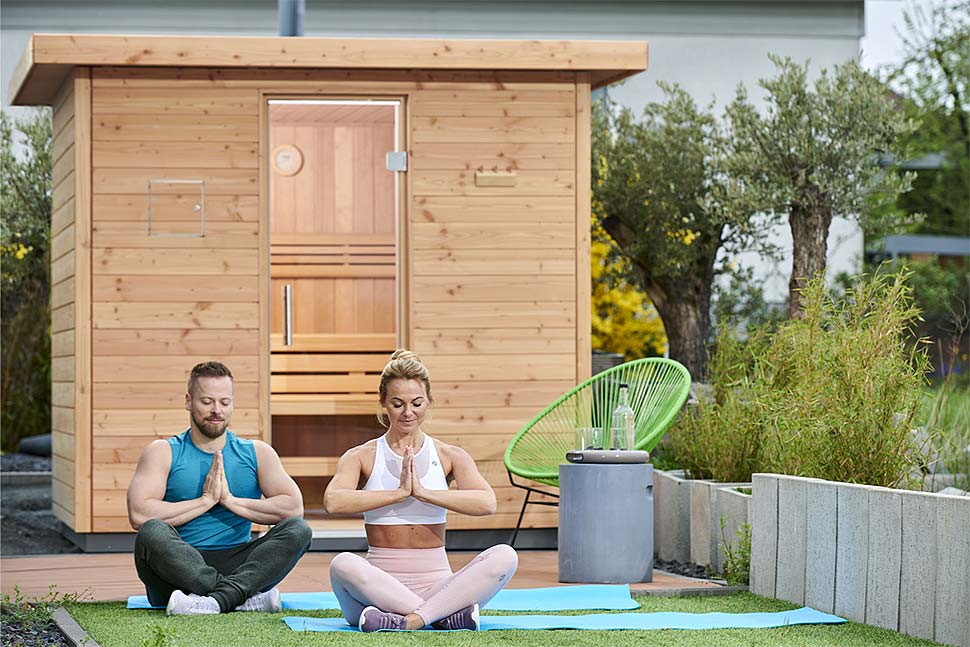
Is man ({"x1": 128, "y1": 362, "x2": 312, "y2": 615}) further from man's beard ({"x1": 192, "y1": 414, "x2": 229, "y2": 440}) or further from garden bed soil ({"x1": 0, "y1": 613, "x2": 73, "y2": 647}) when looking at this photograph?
garden bed soil ({"x1": 0, "y1": 613, "x2": 73, "y2": 647})

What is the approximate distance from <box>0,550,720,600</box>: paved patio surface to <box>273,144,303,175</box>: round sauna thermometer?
2701 millimetres

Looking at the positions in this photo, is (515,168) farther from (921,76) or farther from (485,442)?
(921,76)

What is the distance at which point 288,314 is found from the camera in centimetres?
916

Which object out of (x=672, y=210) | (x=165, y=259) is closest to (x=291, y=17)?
(x=165, y=259)

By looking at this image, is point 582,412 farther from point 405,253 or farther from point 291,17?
point 291,17

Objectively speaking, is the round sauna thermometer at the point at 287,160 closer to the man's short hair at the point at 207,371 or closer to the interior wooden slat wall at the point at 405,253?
the interior wooden slat wall at the point at 405,253

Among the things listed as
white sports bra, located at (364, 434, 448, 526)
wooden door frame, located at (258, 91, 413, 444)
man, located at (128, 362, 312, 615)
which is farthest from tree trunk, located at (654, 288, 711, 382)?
white sports bra, located at (364, 434, 448, 526)

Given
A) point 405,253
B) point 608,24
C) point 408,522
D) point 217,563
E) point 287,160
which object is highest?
point 608,24

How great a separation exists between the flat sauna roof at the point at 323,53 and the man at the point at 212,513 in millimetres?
2877

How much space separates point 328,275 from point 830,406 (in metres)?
4.14

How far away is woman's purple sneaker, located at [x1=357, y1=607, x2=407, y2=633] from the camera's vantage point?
515cm

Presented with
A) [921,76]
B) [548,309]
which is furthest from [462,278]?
[921,76]

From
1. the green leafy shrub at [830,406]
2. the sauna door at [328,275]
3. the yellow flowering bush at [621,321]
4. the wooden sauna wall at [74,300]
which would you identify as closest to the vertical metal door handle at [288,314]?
the sauna door at [328,275]

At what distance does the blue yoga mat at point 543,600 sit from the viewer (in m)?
5.94
